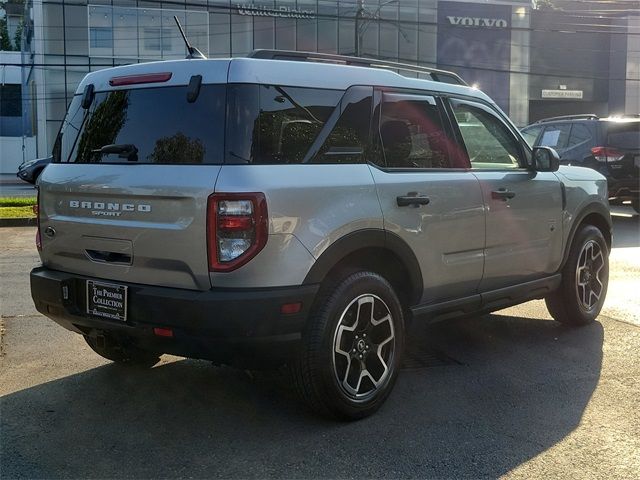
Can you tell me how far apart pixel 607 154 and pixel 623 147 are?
1.12ft

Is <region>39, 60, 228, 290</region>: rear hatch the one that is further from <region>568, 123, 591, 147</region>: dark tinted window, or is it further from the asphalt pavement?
<region>568, 123, 591, 147</region>: dark tinted window

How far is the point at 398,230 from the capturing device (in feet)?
13.0

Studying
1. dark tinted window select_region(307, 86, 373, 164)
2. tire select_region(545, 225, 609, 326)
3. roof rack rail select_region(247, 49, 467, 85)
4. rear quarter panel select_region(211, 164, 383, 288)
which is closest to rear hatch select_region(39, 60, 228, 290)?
rear quarter panel select_region(211, 164, 383, 288)

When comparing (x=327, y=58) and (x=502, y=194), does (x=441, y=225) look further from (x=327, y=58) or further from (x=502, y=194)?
(x=327, y=58)

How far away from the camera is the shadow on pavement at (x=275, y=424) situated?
3289 mm

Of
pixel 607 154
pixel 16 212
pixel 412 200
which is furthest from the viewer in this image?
pixel 16 212

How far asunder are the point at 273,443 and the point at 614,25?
5427 cm

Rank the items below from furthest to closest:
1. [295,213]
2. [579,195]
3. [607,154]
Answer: [607,154] < [579,195] < [295,213]

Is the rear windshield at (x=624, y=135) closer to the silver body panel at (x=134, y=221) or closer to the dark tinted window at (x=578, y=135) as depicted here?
the dark tinted window at (x=578, y=135)

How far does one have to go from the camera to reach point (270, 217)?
→ 330 centimetres

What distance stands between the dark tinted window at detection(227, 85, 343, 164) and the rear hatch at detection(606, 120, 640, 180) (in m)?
10.2

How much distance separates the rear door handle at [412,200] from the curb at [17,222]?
11701 millimetres

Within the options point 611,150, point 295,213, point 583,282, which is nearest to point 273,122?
point 295,213

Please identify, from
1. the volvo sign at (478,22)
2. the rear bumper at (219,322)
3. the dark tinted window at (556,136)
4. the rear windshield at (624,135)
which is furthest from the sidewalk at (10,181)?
the rear bumper at (219,322)
